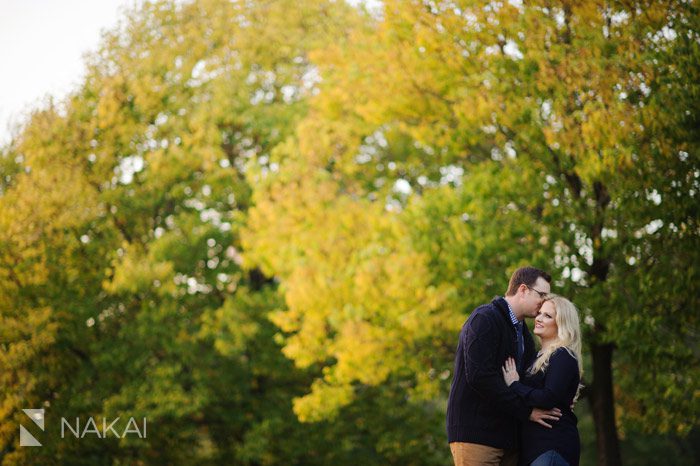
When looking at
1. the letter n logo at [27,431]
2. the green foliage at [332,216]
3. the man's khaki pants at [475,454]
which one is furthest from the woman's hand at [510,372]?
the letter n logo at [27,431]

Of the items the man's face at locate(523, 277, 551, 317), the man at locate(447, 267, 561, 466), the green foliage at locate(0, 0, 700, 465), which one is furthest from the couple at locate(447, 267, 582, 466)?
the green foliage at locate(0, 0, 700, 465)

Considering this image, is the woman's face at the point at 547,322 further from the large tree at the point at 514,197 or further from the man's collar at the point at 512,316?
the large tree at the point at 514,197

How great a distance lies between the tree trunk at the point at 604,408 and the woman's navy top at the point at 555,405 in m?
6.48

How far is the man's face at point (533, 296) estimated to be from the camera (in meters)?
5.82

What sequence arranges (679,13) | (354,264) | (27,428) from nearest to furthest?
(679,13) → (354,264) → (27,428)

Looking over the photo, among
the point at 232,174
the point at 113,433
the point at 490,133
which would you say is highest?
the point at 490,133

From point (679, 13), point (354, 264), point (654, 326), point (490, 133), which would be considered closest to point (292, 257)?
point (354, 264)

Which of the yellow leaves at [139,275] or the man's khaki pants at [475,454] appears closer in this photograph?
the man's khaki pants at [475,454]

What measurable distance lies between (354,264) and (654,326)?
4.47 m

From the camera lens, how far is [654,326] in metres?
10.0

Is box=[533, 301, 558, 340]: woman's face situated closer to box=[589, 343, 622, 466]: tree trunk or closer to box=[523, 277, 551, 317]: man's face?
box=[523, 277, 551, 317]: man's face

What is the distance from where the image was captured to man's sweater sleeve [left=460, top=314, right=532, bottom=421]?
212 inches

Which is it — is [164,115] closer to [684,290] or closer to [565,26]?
[565,26]

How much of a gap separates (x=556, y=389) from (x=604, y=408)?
→ 709cm
